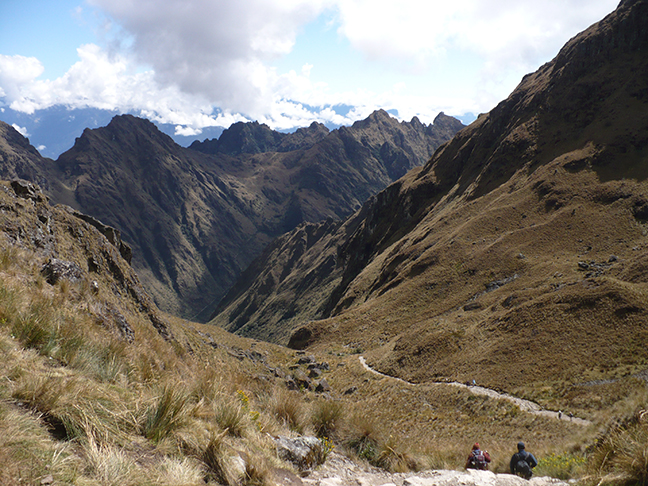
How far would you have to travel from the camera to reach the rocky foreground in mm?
6457

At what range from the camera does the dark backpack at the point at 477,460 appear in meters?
9.68

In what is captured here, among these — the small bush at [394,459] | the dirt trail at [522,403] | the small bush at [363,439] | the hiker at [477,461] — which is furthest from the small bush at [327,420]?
the dirt trail at [522,403]

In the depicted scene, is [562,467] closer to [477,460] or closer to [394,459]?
[477,460]

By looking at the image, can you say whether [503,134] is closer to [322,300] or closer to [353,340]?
[353,340]

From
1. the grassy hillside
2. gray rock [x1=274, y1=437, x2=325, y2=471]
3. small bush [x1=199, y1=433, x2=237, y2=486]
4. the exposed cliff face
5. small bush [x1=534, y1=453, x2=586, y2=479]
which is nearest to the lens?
the grassy hillside


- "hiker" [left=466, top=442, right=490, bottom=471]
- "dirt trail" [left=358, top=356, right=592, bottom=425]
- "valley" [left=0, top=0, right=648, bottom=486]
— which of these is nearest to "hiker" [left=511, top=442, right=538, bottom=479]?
A: "valley" [left=0, top=0, right=648, bottom=486]

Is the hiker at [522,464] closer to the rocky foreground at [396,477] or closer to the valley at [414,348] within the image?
the valley at [414,348]

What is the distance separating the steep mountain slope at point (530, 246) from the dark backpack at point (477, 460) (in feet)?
60.1

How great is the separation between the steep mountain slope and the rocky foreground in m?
21.0

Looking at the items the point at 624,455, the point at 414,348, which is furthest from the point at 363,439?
the point at 414,348

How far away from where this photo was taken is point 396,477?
720 cm

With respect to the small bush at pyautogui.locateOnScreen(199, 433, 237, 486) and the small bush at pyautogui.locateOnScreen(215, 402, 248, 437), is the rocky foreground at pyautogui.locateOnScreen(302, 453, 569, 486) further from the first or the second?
the small bush at pyautogui.locateOnScreen(199, 433, 237, 486)

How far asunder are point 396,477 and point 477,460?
4185mm

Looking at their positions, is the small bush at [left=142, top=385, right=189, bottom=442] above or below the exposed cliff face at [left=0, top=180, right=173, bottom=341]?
below
